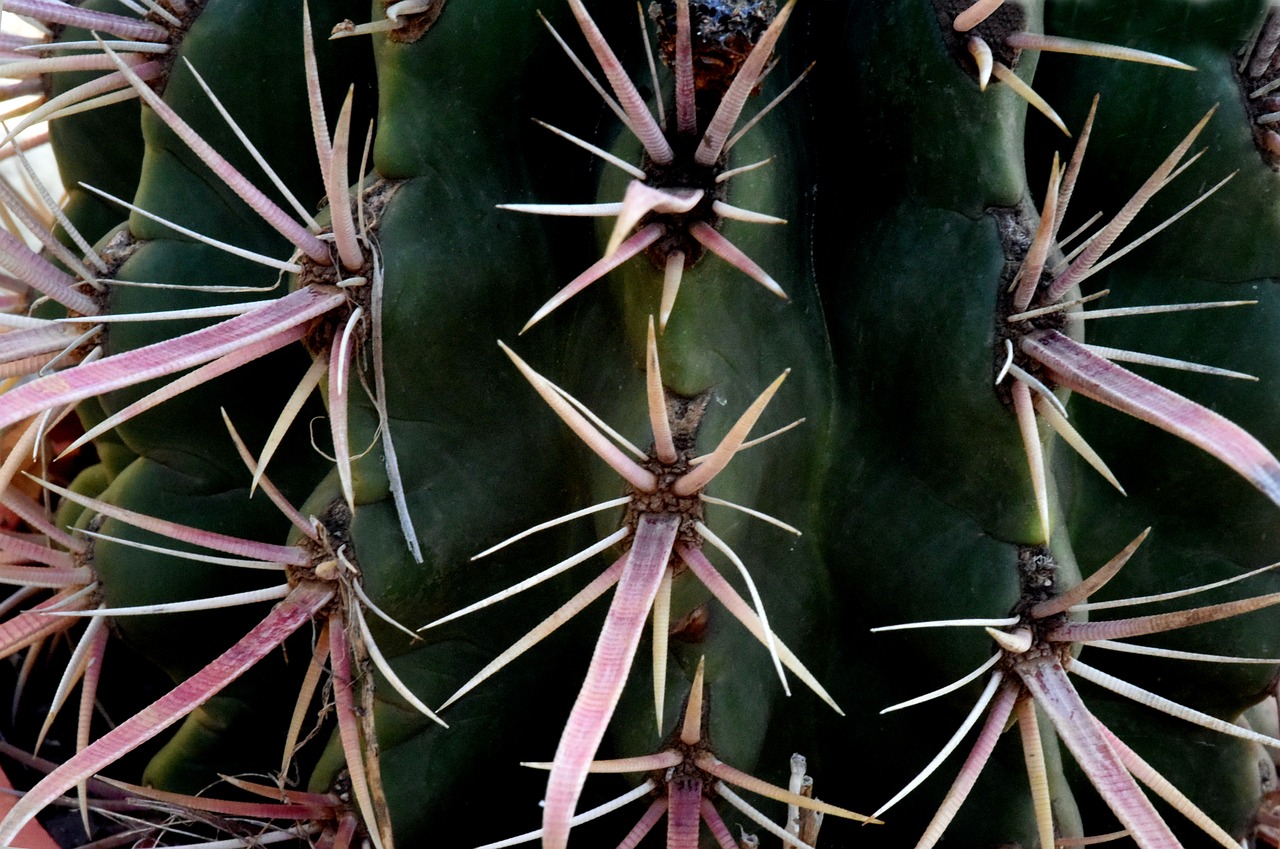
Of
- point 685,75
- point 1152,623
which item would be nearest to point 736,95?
point 685,75

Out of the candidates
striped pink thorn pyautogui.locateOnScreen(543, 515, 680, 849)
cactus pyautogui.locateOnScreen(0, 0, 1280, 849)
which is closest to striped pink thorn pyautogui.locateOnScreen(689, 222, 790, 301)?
cactus pyautogui.locateOnScreen(0, 0, 1280, 849)

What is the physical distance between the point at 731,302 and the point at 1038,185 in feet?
0.97

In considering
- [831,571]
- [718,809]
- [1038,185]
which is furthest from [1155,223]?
[718,809]

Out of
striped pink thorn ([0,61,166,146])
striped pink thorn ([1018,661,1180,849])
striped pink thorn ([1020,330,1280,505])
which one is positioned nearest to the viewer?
striped pink thorn ([1020,330,1280,505])

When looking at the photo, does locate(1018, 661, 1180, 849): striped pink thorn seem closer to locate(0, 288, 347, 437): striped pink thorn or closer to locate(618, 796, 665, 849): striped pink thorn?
Result: locate(618, 796, 665, 849): striped pink thorn

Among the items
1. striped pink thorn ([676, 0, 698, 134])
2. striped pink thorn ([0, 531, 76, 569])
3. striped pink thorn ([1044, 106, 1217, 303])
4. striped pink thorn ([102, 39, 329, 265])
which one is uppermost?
striped pink thorn ([1044, 106, 1217, 303])

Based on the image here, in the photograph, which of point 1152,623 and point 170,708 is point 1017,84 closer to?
point 1152,623

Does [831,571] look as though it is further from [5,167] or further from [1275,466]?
[5,167]

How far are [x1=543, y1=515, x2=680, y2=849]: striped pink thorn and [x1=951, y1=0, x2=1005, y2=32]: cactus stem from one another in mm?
346

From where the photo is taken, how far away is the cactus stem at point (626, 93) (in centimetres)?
60

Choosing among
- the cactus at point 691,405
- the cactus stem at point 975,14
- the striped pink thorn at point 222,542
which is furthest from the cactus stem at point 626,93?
the striped pink thorn at point 222,542

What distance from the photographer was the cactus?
2.26ft

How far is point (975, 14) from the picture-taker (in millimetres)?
682

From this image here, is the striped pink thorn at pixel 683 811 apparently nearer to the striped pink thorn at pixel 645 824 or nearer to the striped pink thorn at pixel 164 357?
the striped pink thorn at pixel 645 824
